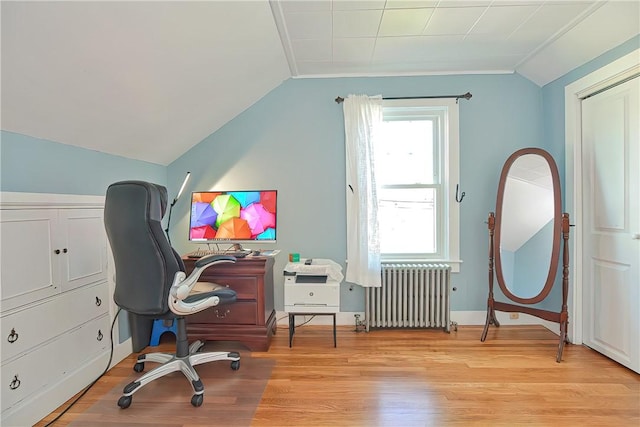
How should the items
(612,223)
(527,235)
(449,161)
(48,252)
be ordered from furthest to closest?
(449,161)
(527,235)
(612,223)
(48,252)

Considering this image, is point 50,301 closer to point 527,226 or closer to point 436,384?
point 436,384

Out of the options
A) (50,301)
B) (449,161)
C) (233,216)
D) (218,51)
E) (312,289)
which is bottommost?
(312,289)

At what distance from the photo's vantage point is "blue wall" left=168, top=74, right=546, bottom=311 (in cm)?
310

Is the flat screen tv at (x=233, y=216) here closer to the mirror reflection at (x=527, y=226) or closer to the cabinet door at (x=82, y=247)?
the cabinet door at (x=82, y=247)

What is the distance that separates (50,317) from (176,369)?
75 centimetres

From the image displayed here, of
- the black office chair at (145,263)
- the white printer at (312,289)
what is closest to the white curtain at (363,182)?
the white printer at (312,289)

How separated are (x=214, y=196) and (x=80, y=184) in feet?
3.52

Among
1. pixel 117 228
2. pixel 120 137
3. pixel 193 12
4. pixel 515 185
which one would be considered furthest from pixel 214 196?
pixel 515 185

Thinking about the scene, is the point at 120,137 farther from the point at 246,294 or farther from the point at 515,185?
the point at 515,185

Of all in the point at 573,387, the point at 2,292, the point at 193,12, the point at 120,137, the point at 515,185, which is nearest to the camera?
the point at 2,292

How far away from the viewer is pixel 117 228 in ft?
6.10

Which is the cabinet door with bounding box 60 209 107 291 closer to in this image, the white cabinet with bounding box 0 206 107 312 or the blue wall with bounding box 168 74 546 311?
the white cabinet with bounding box 0 206 107 312

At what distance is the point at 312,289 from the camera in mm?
2688

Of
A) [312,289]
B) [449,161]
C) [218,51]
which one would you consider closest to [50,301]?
[312,289]
